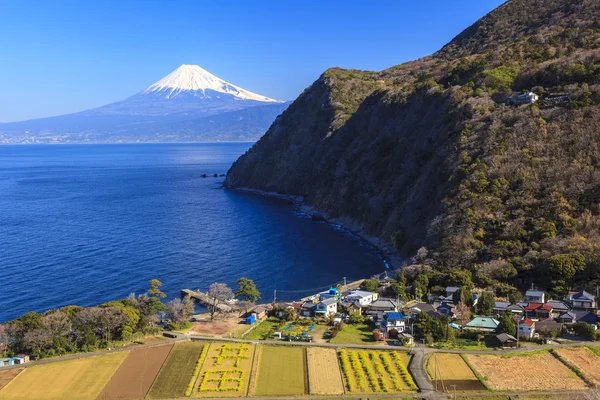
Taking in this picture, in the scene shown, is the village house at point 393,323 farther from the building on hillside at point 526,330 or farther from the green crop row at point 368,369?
the building on hillside at point 526,330

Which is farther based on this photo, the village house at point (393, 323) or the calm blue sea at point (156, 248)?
the calm blue sea at point (156, 248)

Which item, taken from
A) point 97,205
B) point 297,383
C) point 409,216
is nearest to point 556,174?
point 409,216

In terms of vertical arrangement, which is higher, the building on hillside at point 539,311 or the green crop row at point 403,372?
the building on hillside at point 539,311

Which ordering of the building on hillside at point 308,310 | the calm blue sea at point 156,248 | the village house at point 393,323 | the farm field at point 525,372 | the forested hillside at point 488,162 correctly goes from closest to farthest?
the farm field at point 525,372 → the village house at point 393,323 → the building on hillside at point 308,310 → the forested hillside at point 488,162 → the calm blue sea at point 156,248

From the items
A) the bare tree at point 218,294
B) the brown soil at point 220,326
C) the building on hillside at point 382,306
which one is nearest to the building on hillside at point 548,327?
the building on hillside at point 382,306

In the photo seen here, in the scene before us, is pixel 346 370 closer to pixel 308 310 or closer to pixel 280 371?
pixel 280 371

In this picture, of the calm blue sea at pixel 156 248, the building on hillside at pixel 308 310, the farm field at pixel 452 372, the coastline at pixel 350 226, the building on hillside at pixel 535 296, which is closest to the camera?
the farm field at pixel 452 372

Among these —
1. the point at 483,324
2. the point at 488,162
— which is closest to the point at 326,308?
the point at 483,324

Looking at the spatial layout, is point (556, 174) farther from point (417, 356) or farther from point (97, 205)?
point (97, 205)
